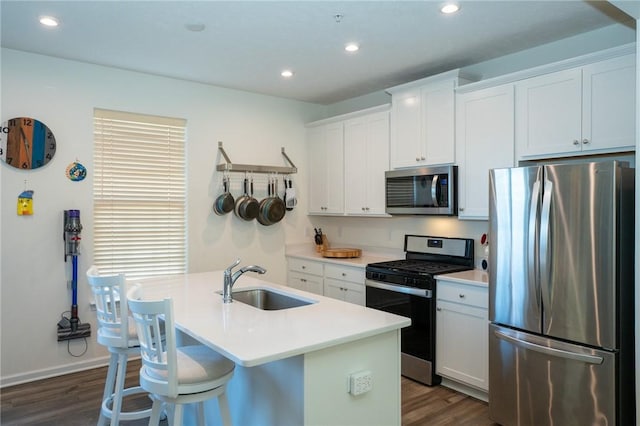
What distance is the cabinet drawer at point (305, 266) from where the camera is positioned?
4700mm

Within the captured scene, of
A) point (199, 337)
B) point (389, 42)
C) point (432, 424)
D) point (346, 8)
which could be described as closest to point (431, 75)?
point (389, 42)

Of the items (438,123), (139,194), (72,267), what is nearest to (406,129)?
(438,123)

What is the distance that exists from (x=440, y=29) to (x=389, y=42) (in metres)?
0.40

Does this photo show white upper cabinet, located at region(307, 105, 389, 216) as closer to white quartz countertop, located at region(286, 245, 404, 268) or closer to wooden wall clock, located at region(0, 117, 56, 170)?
white quartz countertop, located at region(286, 245, 404, 268)

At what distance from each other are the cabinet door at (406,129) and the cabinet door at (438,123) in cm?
5

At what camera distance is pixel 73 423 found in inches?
116

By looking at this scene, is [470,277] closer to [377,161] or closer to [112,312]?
[377,161]

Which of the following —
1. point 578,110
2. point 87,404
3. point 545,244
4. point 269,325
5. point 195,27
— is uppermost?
point 195,27

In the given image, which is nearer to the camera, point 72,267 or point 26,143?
point 26,143

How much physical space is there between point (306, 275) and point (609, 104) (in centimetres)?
315

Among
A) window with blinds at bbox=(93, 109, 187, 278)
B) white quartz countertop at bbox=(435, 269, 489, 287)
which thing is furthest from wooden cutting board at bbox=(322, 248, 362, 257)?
window with blinds at bbox=(93, 109, 187, 278)

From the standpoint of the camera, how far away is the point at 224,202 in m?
4.55

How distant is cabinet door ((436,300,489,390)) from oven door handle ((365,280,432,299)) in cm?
13

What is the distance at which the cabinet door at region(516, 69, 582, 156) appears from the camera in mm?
2934
